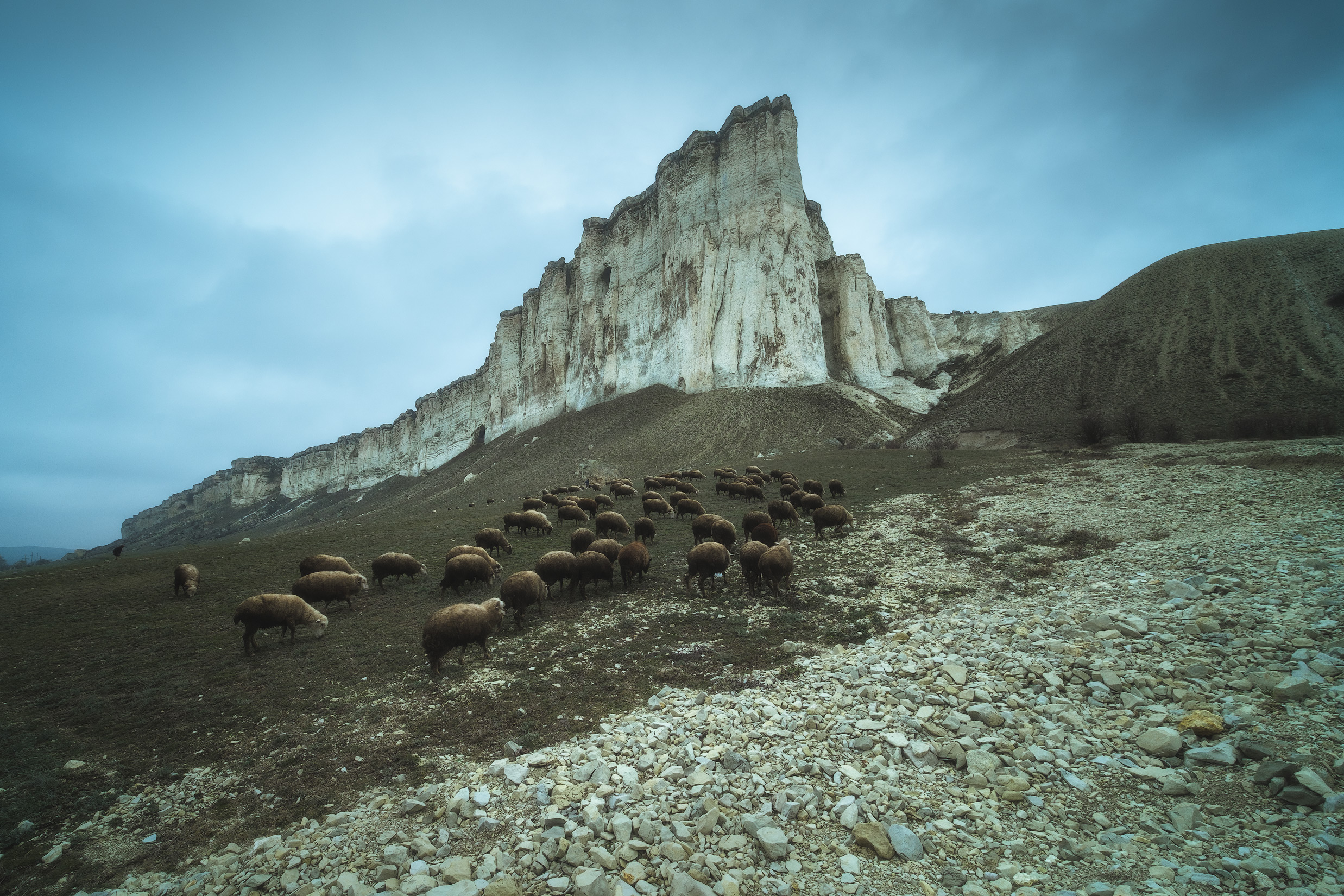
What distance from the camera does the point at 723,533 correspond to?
13836 millimetres

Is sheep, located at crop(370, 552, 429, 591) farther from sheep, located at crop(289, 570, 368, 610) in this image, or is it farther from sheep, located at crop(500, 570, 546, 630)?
sheep, located at crop(500, 570, 546, 630)

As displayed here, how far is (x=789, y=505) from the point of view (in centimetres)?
1775

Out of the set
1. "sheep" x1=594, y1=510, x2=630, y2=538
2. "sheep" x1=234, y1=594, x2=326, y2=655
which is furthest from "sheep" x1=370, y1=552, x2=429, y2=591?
"sheep" x1=594, y1=510, x2=630, y2=538

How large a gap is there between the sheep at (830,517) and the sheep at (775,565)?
558cm

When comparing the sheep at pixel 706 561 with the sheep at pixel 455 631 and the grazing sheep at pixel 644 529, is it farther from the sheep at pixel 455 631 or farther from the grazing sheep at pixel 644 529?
the grazing sheep at pixel 644 529

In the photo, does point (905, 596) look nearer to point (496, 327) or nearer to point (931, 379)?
point (931, 379)

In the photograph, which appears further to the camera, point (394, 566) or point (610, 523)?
point (610, 523)

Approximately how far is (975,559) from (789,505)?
6802 mm

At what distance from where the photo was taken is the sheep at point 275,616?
9258 millimetres

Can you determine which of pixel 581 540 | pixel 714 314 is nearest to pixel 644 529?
pixel 581 540

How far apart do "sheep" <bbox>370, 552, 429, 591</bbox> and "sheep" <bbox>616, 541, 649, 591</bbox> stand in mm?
6016

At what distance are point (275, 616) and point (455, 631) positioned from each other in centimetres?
435

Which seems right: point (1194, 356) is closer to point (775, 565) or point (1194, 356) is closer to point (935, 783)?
point (775, 565)

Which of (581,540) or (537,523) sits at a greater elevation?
(537,523)
